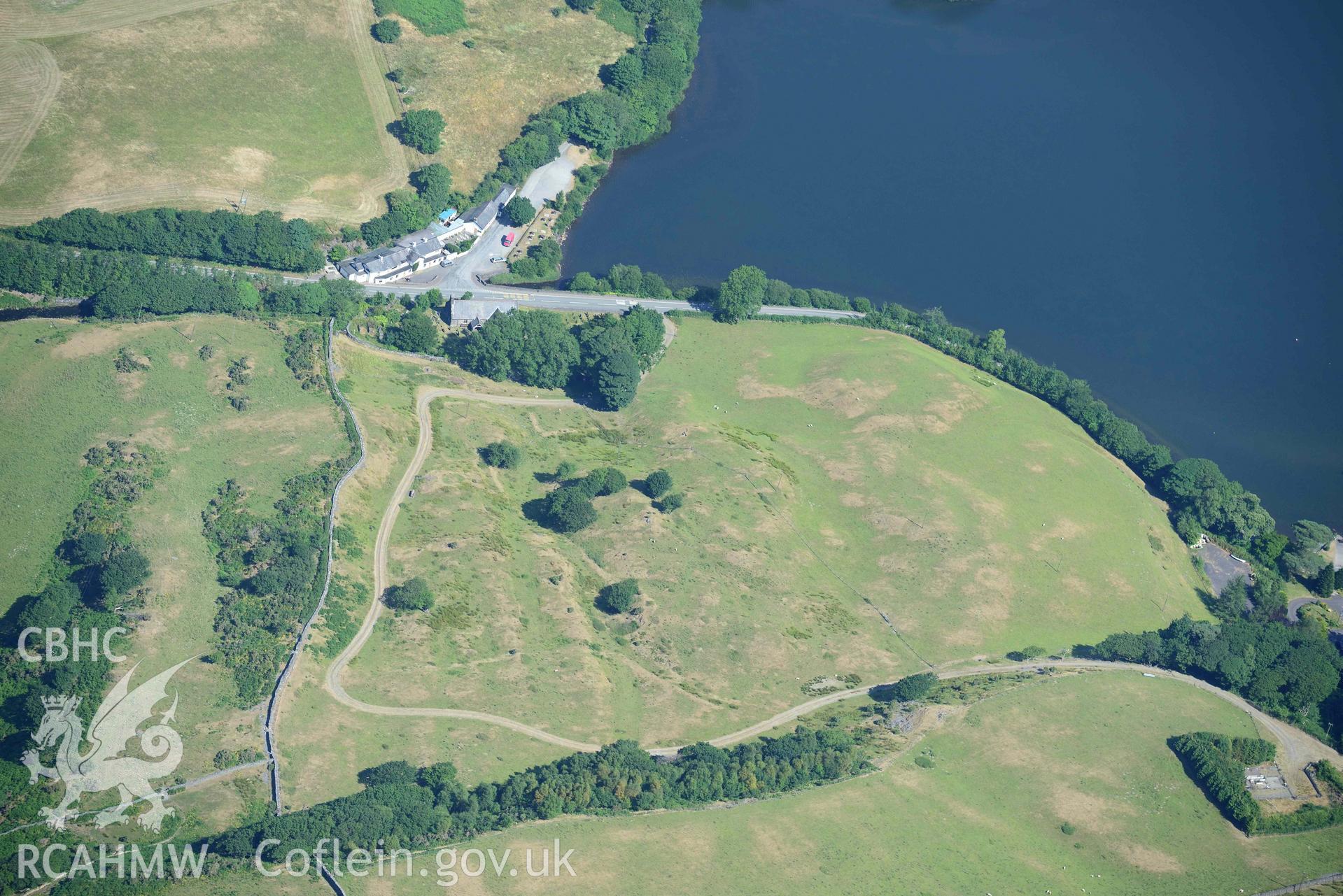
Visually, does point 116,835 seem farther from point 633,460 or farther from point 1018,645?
point 1018,645

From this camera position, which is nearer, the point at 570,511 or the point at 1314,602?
the point at 570,511

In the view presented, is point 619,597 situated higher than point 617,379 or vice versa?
point 617,379

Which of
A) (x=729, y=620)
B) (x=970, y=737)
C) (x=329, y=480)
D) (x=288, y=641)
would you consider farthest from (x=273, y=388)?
(x=970, y=737)

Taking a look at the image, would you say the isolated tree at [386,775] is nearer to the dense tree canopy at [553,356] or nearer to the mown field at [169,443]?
the mown field at [169,443]

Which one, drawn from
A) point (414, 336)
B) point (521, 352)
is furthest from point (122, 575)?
point (521, 352)

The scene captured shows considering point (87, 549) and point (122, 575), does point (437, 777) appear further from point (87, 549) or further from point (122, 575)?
point (87, 549)

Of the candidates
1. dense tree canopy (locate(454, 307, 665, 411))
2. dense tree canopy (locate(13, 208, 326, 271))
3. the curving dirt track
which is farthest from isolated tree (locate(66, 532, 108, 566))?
dense tree canopy (locate(13, 208, 326, 271))

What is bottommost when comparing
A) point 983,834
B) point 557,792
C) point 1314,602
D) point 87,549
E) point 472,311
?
point 557,792
